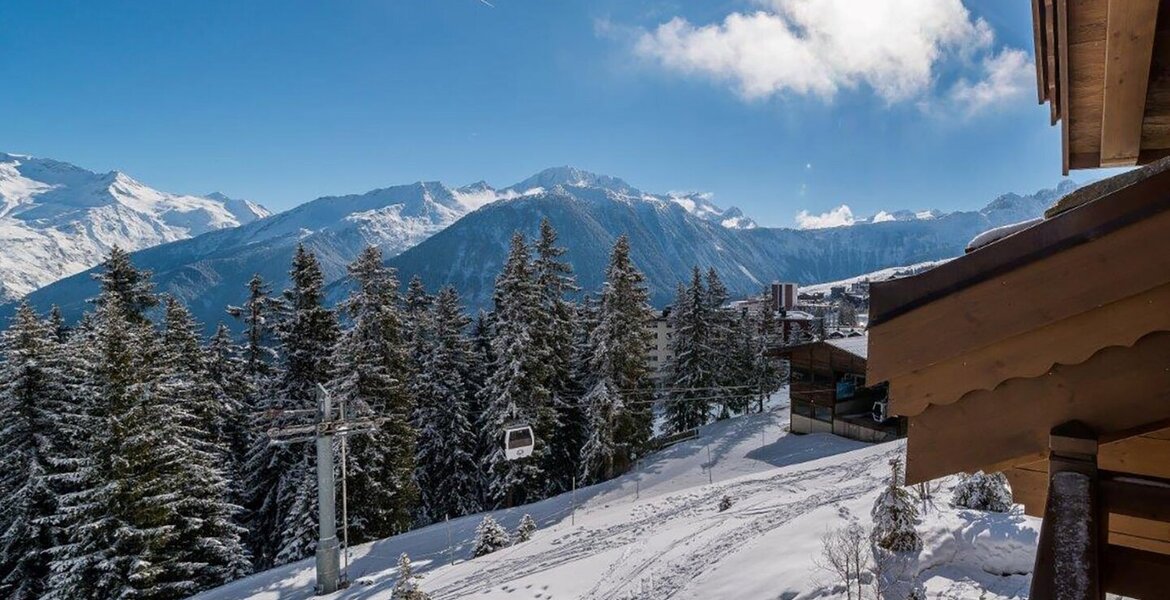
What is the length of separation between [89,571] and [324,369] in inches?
367

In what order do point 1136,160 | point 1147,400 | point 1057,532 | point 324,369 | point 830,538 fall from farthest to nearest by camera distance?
point 324,369 < point 830,538 < point 1136,160 < point 1147,400 < point 1057,532

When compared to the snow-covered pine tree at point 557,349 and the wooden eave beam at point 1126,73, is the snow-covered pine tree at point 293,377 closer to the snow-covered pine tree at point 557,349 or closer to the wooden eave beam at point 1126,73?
the snow-covered pine tree at point 557,349

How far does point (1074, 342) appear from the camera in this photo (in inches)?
66.4

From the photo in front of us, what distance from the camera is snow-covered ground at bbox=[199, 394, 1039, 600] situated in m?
8.07

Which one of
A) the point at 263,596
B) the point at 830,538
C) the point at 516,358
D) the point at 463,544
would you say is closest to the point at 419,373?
the point at 516,358

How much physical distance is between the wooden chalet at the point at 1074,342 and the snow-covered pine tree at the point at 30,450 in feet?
78.9

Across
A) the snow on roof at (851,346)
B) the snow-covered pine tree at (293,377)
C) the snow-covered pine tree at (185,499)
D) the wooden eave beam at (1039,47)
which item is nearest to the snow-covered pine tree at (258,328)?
the snow-covered pine tree at (293,377)

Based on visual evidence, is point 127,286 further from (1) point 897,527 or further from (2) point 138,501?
(1) point 897,527

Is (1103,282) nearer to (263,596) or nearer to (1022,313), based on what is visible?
(1022,313)

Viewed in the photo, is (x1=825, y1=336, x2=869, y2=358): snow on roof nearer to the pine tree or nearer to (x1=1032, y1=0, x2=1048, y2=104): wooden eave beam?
(x1=1032, y1=0, x2=1048, y2=104): wooden eave beam

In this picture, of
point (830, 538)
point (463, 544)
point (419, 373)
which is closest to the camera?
point (830, 538)

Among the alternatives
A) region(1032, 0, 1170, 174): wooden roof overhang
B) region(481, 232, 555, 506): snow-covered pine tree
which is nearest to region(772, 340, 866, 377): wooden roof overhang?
region(481, 232, 555, 506): snow-covered pine tree

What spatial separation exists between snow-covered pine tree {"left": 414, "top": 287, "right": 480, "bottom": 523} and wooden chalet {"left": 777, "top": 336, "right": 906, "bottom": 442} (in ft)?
58.5

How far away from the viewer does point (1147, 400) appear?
160 cm
